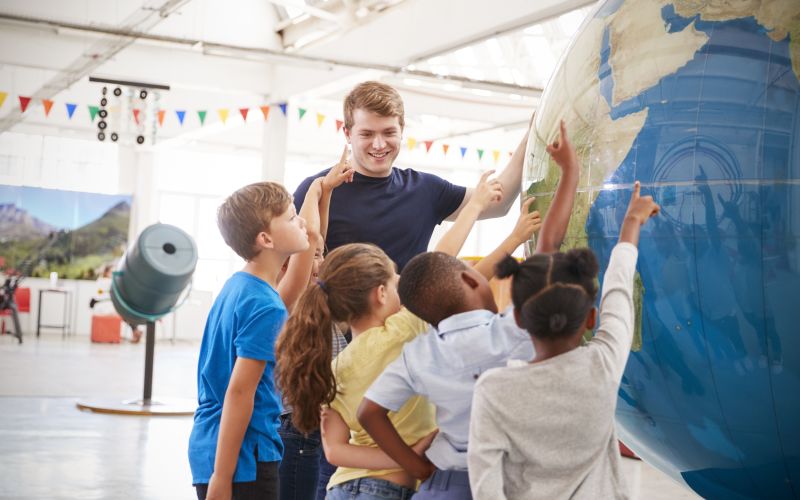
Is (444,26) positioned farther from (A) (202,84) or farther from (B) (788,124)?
Result: (B) (788,124)

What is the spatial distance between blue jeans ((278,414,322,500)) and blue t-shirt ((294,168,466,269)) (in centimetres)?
57

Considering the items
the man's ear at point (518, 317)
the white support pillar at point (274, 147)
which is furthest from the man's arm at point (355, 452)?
the white support pillar at point (274, 147)

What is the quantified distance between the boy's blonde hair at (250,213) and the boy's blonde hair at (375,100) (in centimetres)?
37

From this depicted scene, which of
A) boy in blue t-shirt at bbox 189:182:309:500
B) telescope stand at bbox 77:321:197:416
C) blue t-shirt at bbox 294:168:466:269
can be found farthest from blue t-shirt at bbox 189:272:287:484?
telescope stand at bbox 77:321:197:416

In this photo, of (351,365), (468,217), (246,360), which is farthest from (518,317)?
(246,360)

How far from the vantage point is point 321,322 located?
211cm

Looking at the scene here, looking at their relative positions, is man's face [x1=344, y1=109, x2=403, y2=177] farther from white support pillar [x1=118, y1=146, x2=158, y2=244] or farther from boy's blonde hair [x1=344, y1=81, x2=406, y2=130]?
white support pillar [x1=118, y1=146, x2=158, y2=244]

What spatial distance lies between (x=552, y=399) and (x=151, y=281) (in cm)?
728

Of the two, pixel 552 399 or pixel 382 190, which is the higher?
pixel 382 190

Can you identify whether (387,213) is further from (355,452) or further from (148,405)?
(148,405)

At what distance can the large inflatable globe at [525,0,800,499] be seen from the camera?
1980 mm

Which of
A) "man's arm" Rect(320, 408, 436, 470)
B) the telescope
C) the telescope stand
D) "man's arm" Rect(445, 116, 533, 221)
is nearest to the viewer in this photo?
"man's arm" Rect(320, 408, 436, 470)

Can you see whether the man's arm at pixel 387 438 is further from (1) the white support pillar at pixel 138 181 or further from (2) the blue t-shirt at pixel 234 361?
(1) the white support pillar at pixel 138 181

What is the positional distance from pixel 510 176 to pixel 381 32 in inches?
348
